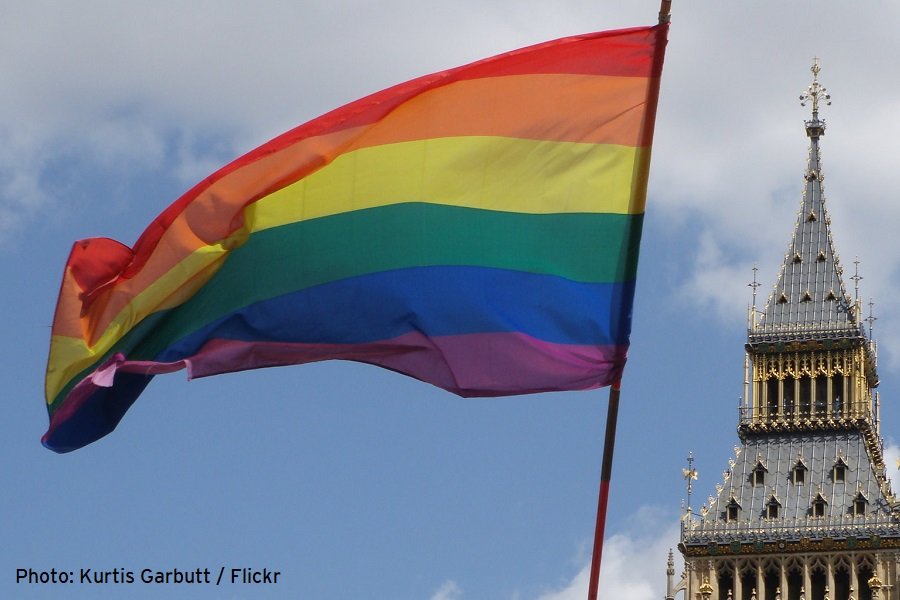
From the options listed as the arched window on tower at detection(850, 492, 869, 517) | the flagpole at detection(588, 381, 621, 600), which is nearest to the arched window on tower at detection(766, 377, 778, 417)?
the arched window on tower at detection(850, 492, 869, 517)

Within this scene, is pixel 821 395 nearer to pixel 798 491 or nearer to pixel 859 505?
pixel 798 491

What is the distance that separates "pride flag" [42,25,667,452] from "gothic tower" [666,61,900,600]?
262ft

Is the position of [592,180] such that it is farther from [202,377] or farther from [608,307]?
[202,377]

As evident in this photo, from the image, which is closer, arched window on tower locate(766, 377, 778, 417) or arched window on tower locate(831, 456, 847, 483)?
arched window on tower locate(831, 456, 847, 483)

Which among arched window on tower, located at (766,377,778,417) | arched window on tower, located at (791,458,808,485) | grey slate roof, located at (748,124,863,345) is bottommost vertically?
arched window on tower, located at (791,458,808,485)

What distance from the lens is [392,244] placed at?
35469 millimetres

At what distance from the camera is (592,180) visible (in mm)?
34688

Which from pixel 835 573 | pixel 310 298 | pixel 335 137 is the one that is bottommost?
pixel 310 298

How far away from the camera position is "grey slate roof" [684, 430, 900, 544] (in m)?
115

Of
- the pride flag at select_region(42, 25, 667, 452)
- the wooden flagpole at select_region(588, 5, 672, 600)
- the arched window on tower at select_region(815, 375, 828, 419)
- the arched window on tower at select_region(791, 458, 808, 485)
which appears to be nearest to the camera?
the wooden flagpole at select_region(588, 5, 672, 600)

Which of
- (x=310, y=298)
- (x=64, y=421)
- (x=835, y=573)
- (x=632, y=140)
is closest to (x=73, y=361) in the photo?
(x=64, y=421)

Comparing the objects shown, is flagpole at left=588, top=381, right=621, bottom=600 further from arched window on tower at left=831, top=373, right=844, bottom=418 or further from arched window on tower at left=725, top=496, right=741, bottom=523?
arched window on tower at left=831, top=373, right=844, bottom=418

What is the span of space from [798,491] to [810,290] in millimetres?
10543

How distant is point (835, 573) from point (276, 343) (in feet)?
271
